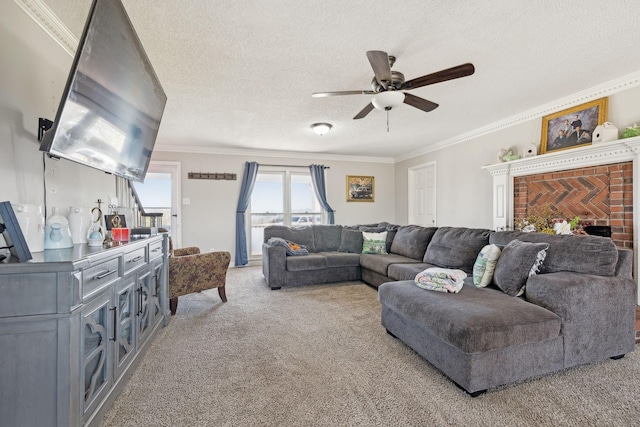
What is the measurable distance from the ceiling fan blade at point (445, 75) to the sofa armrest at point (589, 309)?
59.7 inches

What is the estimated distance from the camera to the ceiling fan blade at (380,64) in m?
1.95

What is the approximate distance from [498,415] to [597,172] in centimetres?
308

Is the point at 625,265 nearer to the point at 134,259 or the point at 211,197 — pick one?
the point at 134,259

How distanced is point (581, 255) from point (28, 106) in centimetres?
370

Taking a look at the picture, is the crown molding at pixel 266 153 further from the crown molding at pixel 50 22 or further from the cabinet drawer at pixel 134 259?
the cabinet drawer at pixel 134 259

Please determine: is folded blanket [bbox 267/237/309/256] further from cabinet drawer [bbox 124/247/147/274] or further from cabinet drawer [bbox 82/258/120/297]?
cabinet drawer [bbox 82/258/120/297]

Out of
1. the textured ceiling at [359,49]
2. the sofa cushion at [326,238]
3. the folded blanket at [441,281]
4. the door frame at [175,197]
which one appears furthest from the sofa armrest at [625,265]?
the door frame at [175,197]

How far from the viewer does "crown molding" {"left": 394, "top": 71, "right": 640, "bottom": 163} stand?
293 cm

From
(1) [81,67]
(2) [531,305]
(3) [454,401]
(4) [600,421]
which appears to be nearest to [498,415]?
(3) [454,401]

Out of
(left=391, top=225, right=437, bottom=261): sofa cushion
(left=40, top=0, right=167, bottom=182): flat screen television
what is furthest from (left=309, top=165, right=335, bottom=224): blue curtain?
(left=40, top=0, right=167, bottom=182): flat screen television

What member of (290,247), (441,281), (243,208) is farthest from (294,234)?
(441,281)

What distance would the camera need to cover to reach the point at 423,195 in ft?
20.3

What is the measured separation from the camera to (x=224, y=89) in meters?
3.08

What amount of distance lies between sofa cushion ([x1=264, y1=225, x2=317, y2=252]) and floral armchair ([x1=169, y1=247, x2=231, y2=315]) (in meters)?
1.32
